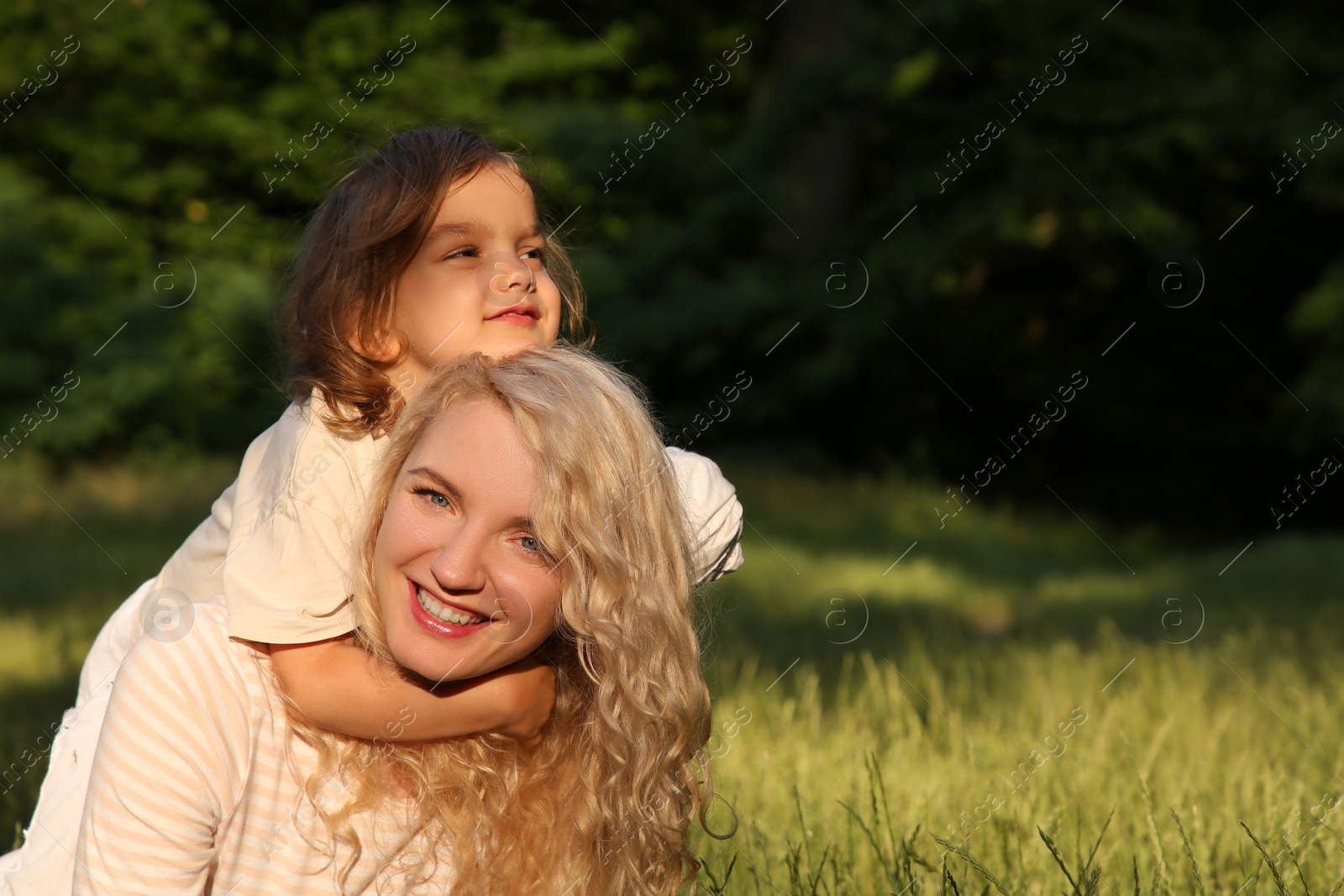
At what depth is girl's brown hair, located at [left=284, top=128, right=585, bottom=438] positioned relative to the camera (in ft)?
7.00

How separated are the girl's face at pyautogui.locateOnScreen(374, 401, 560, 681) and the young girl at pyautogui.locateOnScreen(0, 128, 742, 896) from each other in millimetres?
21

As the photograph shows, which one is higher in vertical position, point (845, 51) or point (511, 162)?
point (845, 51)

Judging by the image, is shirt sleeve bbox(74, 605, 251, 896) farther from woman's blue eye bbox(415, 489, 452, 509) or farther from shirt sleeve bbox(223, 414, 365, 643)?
woman's blue eye bbox(415, 489, 452, 509)

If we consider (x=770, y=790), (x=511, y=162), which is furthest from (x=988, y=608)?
(x=511, y=162)

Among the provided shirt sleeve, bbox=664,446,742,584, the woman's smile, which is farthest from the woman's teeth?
shirt sleeve, bbox=664,446,742,584

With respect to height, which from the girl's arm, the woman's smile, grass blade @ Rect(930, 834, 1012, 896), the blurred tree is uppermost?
the blurred tree

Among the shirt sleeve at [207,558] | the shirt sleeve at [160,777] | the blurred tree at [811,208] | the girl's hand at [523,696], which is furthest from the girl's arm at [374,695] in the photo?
the blurred tree at [811,208]

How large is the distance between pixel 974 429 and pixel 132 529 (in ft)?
33.5

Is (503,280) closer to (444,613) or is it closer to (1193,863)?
(444,613)

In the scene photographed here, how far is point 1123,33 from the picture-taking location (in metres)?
11.4

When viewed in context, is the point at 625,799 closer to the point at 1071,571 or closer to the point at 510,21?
the point at 1071,571

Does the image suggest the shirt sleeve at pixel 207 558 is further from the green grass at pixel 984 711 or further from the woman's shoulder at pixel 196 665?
the green grass at pixel 984 711

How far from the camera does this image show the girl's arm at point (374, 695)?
1704 mm

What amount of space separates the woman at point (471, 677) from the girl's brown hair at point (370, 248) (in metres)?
0.43
